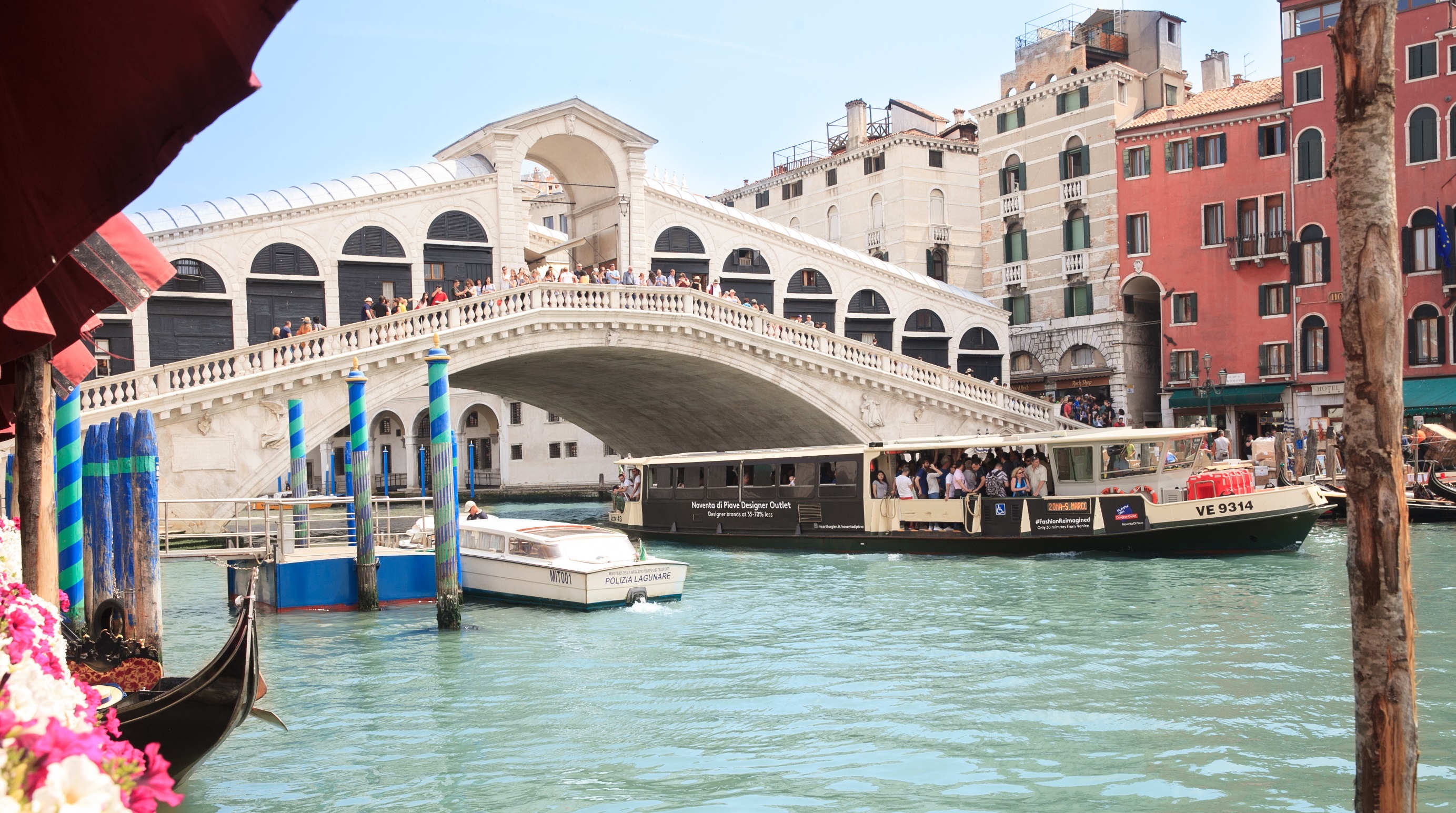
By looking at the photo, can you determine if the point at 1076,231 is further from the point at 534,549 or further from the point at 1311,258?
the point at 534,549

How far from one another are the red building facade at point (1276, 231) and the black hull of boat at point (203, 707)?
77.3 feet

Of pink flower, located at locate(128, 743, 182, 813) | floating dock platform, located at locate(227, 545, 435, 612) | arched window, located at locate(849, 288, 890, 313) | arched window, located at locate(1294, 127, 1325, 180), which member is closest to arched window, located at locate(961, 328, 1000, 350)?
arched window, located at locate(849, 288, 890, 313)

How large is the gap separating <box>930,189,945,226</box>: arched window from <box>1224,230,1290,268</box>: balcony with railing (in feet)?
33.4

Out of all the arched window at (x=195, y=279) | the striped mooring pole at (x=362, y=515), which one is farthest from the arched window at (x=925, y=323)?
the striped mooring pole at (x=362, y=515)

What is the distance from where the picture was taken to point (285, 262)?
76.6 ft

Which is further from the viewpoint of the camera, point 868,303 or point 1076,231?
point 1076,231

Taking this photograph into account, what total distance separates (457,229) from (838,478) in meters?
10.9

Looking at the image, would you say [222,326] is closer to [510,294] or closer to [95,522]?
[510,294]

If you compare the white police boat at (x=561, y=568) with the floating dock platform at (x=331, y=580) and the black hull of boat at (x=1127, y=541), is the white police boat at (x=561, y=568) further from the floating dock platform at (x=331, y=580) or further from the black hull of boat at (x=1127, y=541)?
the black hull of boat at (x=1127, y=541)

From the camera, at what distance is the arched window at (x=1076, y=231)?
29.6 metres

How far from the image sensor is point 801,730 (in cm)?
757

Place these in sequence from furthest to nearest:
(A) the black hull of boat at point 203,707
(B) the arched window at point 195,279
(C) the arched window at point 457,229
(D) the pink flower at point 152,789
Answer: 1. (C) the arched window at point 457,229
2. (B) the arched window at point 195,279
3. (A) the black hull of boat at point 203,707
4. (D) the pink flower at point 152,789

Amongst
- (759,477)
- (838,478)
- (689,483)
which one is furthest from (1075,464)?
(689,483)

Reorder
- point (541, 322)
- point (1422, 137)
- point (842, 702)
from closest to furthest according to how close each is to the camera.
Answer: point (842, 702) < point (541, 322) < point (1422, 137)
